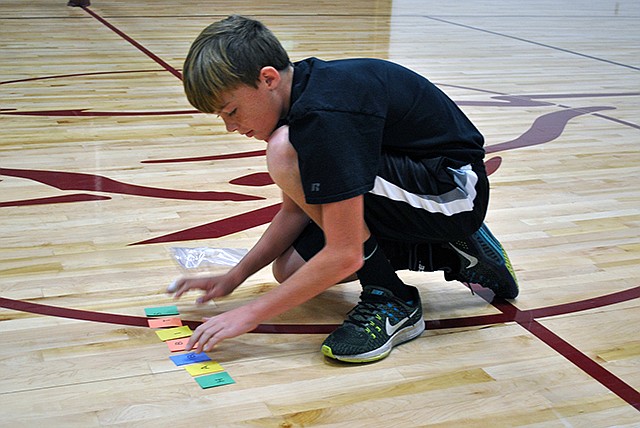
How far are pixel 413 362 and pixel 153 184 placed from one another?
1.35 metres

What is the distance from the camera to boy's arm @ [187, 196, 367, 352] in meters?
1.58

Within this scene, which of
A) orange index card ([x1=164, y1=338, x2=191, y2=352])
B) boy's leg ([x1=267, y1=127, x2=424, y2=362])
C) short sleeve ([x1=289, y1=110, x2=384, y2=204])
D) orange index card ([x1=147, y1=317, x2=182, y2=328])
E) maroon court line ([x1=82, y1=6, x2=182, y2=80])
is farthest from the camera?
maroon court line ([x1=82, y1=6, x2=182, y2=80])

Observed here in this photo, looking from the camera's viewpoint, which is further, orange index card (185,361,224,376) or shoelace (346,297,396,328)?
shoelace (346,297,396,328)

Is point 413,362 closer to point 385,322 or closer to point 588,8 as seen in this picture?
point 385,322

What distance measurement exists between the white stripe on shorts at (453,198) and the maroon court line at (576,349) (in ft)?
1.04

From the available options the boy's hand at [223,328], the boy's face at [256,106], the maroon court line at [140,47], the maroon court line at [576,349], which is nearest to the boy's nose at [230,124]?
the boy's face at [256,106]

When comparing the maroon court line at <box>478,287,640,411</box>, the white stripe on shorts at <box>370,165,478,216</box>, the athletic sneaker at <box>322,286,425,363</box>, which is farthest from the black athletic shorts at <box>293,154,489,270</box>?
the maroon court line at <box>478,287,640,411</box>

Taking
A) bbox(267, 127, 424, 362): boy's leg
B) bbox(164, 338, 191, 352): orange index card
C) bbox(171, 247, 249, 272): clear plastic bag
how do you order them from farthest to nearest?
bbox(171, 247, 249, 272): clear plastic bag
bbox(164, 338, 191, 352): orange index card
bbox(267, 127, 424, 362): boy's leg

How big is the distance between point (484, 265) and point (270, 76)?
70cm

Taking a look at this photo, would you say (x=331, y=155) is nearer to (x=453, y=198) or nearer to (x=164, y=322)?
(x=453, y=198)

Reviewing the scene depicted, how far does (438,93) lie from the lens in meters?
1.79

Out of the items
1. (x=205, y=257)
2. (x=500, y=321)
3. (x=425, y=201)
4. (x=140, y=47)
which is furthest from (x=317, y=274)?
(x=140, y=47)

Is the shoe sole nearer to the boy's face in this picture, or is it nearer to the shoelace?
the shoelace

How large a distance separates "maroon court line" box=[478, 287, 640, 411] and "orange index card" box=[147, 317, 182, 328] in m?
0.73
